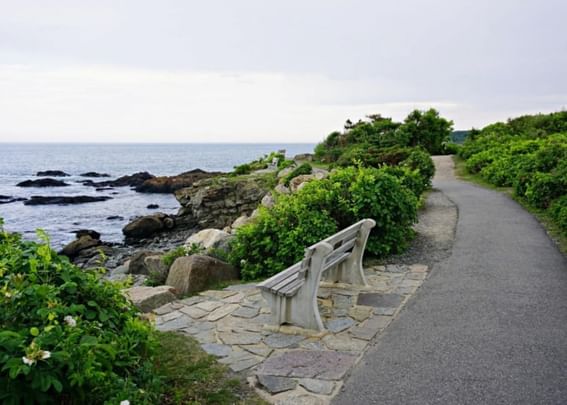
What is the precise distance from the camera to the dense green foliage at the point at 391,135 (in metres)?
25.4

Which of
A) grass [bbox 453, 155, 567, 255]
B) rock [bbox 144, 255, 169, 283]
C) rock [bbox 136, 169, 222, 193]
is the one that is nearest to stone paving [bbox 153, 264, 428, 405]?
rock [bbox 144, 255, 169, 283]

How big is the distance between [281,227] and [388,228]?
69.8 inches

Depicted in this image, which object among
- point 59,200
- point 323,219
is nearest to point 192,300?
point 323,219

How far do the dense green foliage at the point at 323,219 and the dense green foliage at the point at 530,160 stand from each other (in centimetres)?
319

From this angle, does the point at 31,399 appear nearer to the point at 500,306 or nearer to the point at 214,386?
the point at 214,386

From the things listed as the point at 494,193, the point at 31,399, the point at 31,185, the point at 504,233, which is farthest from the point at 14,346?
the point at 31,185

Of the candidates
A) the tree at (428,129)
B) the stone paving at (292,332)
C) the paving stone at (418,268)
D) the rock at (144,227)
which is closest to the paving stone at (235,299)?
the stone paving at (292,332)

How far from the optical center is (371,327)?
4879 mm

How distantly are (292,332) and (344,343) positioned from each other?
1.83 ft

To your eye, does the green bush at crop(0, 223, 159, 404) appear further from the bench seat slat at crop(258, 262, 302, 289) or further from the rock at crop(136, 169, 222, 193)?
the rock at crop(136, 169, 222, 193)

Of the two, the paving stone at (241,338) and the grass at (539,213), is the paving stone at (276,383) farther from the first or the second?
the grass at (539,213)

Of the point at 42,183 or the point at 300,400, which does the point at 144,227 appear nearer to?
the point at 300,400

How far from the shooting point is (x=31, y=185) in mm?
50500

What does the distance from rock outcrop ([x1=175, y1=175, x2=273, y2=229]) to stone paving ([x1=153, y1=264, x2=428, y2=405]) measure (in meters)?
15.5
